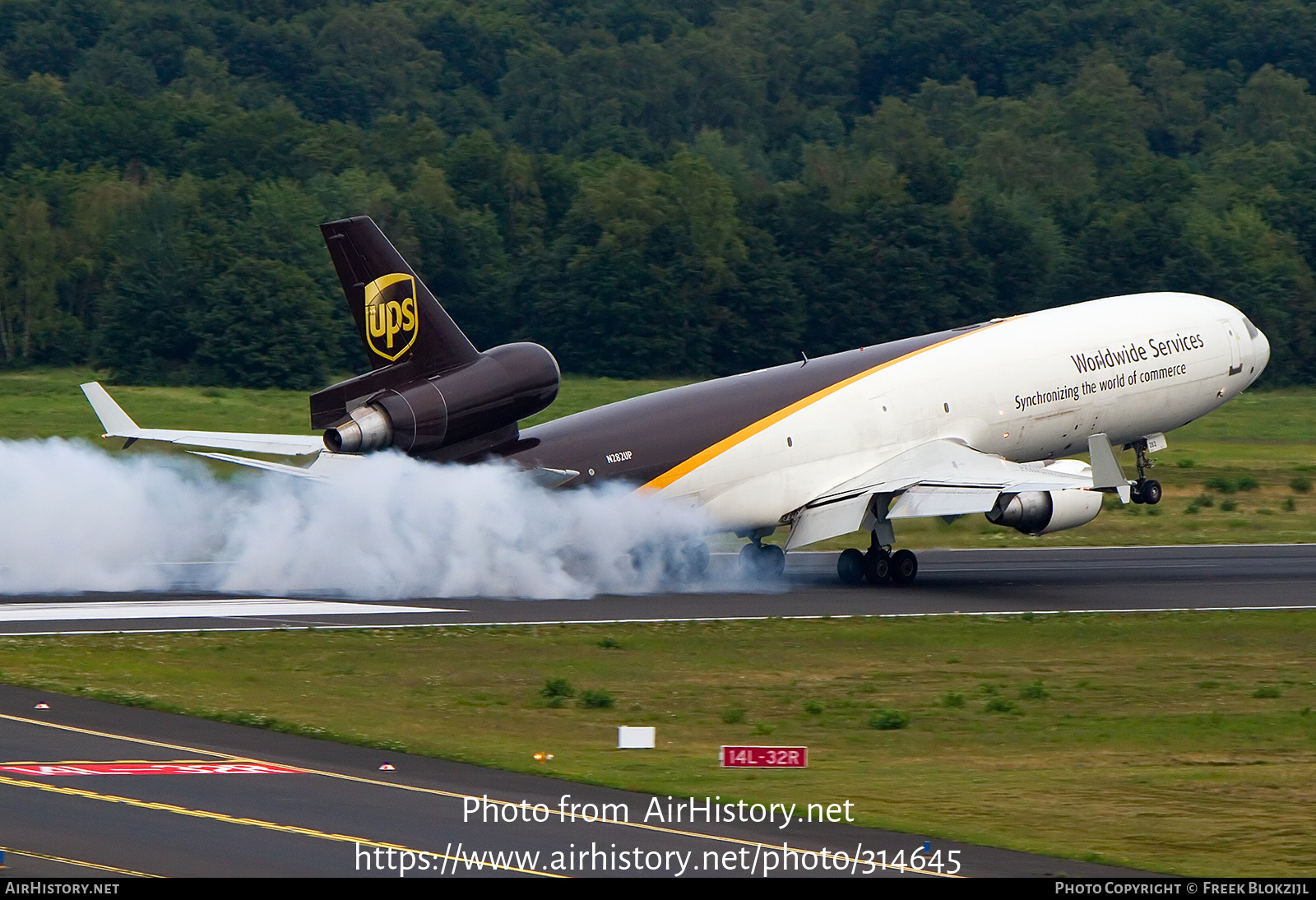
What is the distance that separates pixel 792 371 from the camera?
4509 cm

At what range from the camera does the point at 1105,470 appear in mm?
41906

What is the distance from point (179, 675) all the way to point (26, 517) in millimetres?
11813

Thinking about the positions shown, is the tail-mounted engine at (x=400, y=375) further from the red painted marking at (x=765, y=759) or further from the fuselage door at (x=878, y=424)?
the red painted marking at (x=765, y=759)

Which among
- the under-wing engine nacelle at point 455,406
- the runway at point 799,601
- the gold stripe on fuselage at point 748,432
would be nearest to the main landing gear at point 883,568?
the runway at point 799,601

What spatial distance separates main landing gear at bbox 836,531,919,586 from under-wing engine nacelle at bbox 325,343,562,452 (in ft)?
28.0

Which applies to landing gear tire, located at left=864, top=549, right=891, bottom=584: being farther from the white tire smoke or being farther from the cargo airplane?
the white tire smoke

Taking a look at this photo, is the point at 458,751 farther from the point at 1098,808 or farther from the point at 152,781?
the point at 1098,808

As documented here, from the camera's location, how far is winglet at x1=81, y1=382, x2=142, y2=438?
35.8 metres

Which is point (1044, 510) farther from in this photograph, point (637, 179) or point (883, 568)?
point (637, 179)

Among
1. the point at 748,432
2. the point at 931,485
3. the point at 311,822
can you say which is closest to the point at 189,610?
the point at 748,432

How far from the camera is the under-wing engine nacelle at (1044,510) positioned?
4309 cm

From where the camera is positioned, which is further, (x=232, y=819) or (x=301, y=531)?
(x=301, y=531)

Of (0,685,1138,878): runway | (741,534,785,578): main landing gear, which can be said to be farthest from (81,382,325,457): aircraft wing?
(0,685,1138,878): runway

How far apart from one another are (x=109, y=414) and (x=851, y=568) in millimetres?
17009
